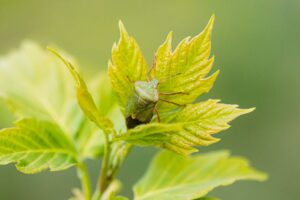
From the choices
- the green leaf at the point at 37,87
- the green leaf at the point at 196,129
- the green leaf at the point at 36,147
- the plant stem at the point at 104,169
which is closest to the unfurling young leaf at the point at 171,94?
the green leaf at the point at 196,129

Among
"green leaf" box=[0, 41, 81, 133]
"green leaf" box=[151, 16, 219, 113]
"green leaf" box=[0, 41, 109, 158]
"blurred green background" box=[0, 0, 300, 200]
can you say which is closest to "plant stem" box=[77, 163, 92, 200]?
"green leaf" box=[0, 41, 109, 158]

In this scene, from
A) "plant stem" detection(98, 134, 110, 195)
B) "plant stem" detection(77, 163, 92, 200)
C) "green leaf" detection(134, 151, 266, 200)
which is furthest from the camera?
"green leaf" detection(134, 151, 266, 200)

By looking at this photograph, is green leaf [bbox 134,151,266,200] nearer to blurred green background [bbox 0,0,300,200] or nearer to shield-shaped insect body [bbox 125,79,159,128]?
shield-shaped insect body [bbox 125,79,159,128]

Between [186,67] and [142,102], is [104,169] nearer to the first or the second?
[142,102]

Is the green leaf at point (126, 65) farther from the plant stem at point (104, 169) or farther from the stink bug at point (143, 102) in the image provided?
the plant stem at point (104, 169)

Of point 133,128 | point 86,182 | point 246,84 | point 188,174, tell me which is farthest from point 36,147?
point 246,84
